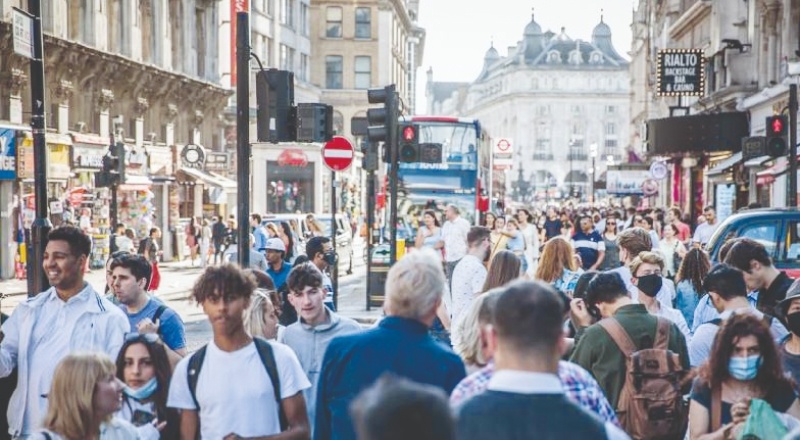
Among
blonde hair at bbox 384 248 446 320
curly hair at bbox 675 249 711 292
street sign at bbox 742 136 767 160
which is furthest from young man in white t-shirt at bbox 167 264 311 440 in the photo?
street sign at bbox 742 136 767 160

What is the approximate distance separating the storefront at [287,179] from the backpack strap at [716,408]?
52.8m

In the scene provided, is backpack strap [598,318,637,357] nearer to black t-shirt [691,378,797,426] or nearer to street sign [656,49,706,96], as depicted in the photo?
black t-shirt [691,378,797,426]

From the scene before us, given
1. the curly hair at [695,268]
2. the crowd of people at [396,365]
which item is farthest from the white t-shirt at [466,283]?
the crowd of people at [396,365]

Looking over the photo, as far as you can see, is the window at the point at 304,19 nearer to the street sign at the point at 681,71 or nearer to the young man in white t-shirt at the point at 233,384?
the street sign at the point at 681,71

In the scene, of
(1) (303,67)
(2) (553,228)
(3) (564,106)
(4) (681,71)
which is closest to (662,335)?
(2) (553,228)

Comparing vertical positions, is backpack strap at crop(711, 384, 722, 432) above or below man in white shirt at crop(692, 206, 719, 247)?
below

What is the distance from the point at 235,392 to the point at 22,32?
5.60 meters

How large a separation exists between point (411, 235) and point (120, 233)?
10769mm

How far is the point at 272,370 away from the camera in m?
5.25

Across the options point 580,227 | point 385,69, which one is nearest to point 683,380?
point 580,227

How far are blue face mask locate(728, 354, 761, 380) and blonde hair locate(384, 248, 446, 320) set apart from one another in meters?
1.46

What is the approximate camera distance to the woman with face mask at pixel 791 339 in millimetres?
6223

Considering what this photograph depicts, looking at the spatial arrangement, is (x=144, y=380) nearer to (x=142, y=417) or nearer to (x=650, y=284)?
(x=142, y=417)

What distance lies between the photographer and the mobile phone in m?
5.49
